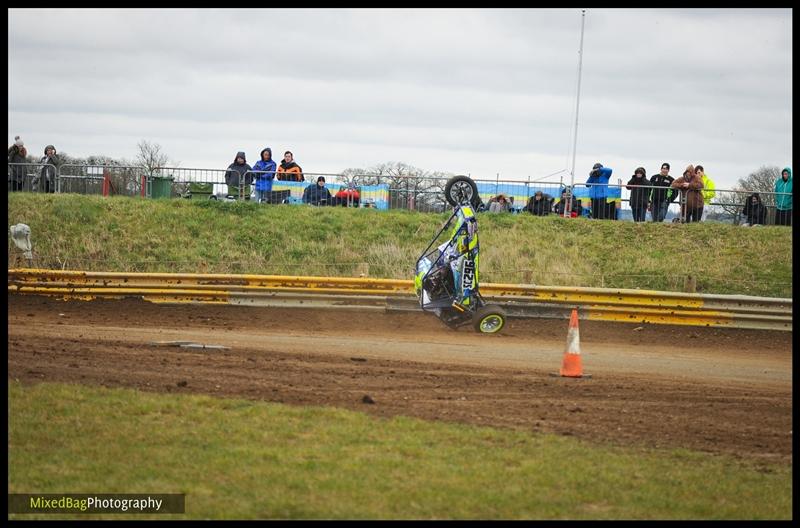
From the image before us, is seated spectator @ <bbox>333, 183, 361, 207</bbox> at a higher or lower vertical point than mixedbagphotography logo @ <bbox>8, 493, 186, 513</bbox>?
higher

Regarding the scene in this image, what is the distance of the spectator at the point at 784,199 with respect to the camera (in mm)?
24594

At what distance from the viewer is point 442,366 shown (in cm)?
1294

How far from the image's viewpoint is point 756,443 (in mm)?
9484

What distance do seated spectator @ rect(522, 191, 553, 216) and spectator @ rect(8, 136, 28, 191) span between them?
12849 mm

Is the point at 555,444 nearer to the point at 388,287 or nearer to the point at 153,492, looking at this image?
the point at 153,492

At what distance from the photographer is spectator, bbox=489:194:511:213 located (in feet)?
84.1

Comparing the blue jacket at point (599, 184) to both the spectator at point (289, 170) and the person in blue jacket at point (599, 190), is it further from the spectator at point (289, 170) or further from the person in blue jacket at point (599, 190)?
the spectator at point (289, 170)

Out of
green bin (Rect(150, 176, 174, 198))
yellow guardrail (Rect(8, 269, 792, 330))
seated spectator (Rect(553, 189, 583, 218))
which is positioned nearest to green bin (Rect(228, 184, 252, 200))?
green bin (Rect(150, 176, 174, 198))

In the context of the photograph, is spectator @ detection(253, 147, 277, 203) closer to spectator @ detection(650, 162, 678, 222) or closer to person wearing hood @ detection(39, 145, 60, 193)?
person wearing hood @ detection(39, 145, 60, 193)

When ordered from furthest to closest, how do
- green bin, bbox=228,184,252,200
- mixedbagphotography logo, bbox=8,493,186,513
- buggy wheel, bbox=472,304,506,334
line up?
green bin, bbox=228,184,252,200 → buggy wheel, bbox=472,304,506,334 → mixedbagphotography logo, bbox=8,493,186,513

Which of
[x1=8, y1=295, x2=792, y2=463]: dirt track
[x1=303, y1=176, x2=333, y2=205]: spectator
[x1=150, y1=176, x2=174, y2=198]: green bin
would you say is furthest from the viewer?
[x1=150, y1=176, x2=174, y2=198]: green bin

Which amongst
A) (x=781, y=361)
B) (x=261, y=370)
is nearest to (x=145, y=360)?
(x=261, y=370)

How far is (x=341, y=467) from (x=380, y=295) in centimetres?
1138

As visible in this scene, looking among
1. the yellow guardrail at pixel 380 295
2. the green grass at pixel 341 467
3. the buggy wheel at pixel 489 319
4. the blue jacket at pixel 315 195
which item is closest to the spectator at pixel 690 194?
the yellow guardrail at pixel 380 295
